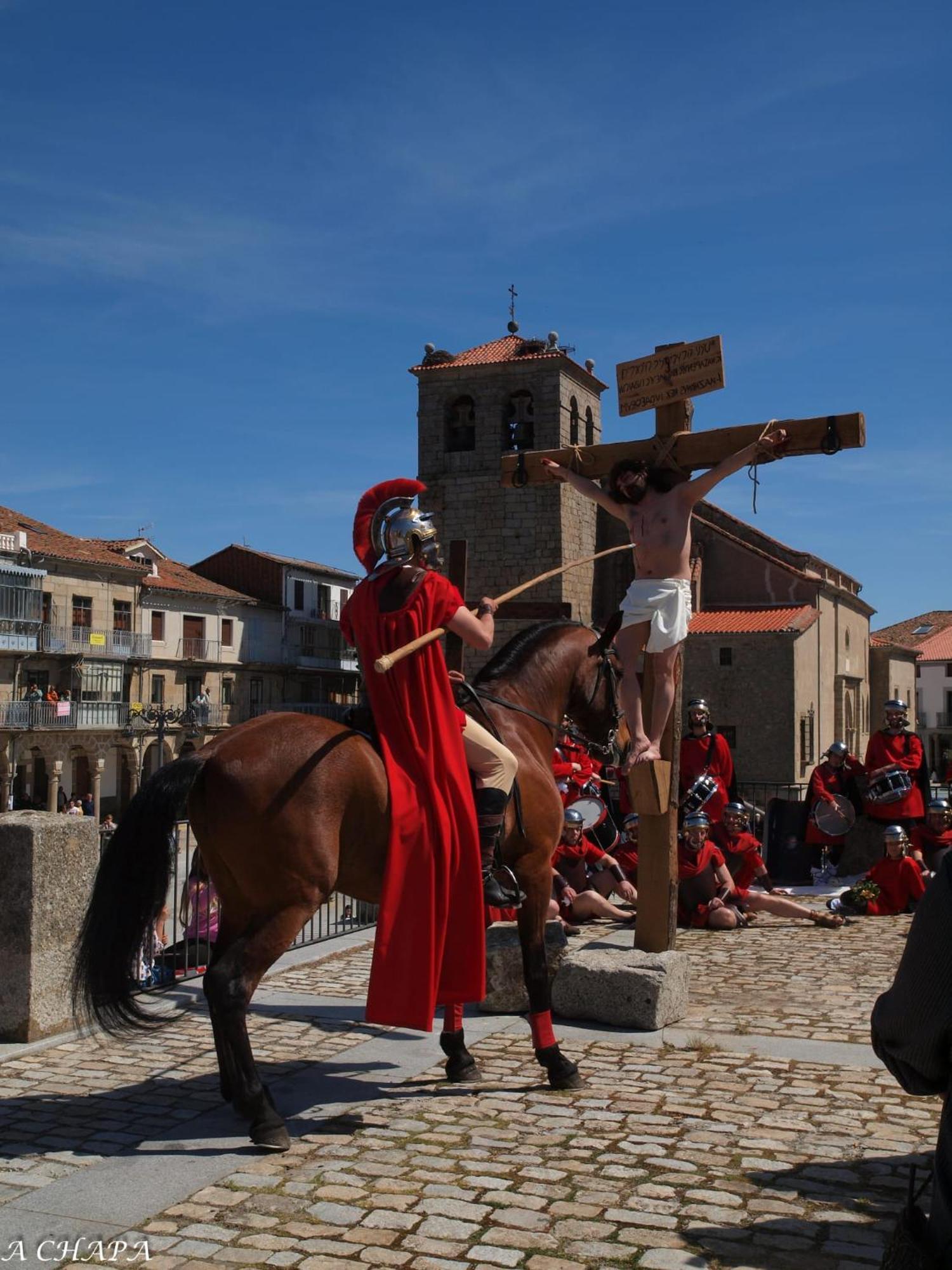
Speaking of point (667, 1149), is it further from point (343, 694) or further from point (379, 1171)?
point (343, 694)

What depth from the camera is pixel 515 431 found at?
42875 millimetres

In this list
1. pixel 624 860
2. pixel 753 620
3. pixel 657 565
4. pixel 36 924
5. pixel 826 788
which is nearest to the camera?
pixel 36 924

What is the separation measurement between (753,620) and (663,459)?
3542 centimetres

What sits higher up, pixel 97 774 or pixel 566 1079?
pixel 566 1079

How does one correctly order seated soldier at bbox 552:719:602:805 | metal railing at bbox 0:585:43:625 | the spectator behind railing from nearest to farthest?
the spectator behind railing, seated soldier at bbox 552:719:602:805, metal railing at bbox 0:585:43:625

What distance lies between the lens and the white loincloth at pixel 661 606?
696cm

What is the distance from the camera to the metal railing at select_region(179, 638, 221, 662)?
50.3 metres

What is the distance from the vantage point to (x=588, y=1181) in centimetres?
459

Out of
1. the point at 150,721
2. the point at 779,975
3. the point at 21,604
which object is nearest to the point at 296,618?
the point at 150,721

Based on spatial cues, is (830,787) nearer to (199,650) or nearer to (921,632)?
(199,650)

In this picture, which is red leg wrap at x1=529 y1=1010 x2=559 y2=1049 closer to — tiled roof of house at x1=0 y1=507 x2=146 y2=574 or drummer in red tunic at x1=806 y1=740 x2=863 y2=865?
drummer in red tunic at x1=806 y1=740 x2=863 y2=865

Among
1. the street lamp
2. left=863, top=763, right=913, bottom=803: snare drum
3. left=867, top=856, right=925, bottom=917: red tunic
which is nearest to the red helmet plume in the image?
left=867, top=856, right=925, bottom=917: red tunic

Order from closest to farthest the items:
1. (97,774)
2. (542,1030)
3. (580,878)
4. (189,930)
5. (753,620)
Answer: (542,1030) < (189,930) < (580,878) < (753,620) < (97,774)

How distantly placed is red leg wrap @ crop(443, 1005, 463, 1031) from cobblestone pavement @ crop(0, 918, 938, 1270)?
290mm
